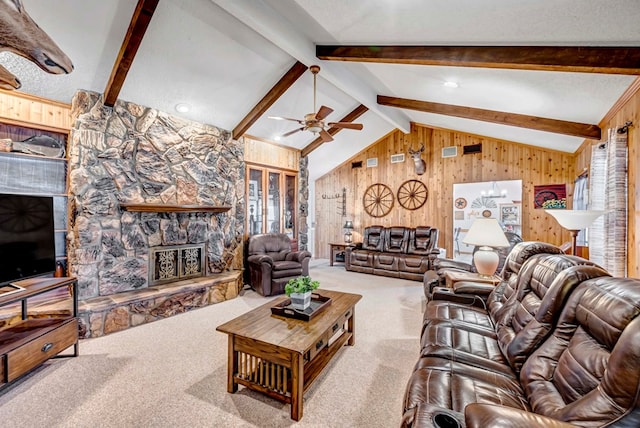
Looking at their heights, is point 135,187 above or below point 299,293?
above

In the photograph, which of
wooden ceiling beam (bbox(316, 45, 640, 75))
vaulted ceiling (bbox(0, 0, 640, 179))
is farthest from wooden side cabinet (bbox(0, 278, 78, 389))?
wooden ceiling beam (bbox(316, 45, 640, 75))

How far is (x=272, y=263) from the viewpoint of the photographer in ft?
16.0

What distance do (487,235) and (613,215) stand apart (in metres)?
1.15

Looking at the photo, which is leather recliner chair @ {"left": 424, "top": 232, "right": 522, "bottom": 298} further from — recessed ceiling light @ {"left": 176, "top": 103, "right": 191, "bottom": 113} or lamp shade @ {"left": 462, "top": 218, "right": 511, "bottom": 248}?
recessed ceiling light @ {"left": 176, "top": 103, "right": 191, "bottom": 113}

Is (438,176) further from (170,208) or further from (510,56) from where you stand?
(170,208)

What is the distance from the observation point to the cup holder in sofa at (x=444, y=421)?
3.76 ft

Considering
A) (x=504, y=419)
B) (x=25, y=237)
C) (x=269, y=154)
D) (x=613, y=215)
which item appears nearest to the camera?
(x=504, y=419)

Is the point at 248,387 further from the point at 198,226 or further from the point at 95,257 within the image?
the point at 198,226

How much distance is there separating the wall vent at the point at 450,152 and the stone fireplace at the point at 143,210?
476 centimetres

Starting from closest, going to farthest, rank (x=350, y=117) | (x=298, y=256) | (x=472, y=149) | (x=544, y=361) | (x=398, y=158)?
(x=544, y=361)
(x=298, y=256)
(x=350, y=117)
(x=472, y=149)
(x=398, y=158)

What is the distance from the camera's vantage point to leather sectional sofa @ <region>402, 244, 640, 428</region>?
1.01 meters

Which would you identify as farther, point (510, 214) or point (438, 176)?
point (438, 176)

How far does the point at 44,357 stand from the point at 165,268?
6.40 feet

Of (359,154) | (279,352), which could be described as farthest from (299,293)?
(359,154)
